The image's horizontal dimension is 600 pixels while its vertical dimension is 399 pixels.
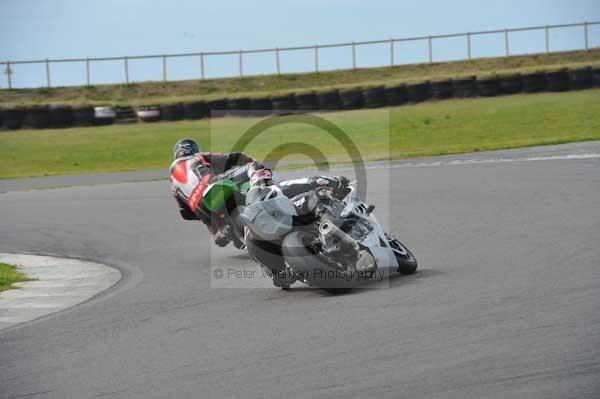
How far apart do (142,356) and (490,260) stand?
3.93m

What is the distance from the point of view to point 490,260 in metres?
9.44

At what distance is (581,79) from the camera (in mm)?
32812

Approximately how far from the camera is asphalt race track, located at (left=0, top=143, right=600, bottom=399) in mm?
5621

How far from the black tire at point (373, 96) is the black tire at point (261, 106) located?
327 centimetres

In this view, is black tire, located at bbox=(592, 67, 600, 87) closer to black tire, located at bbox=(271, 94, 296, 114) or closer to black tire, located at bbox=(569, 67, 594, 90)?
black tire, located at bbox=(569, 67, 594, 90)

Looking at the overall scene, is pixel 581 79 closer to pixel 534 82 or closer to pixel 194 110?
pixel 534 82

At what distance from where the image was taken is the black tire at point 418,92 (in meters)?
34.5

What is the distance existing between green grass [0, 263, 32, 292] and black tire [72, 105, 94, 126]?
24483mm

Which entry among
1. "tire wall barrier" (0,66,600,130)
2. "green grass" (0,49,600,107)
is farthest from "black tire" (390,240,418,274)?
"green grass" (0,49,600,107)

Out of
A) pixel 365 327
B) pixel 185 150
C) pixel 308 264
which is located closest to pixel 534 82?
pixel 185 150

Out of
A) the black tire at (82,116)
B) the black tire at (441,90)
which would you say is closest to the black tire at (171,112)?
the black tire at (82,116)

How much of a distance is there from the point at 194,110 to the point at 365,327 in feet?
96.3

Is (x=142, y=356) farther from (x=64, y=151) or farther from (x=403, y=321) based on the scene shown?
(x=64, y=151)

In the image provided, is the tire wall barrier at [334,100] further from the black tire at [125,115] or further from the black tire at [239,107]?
the black tire at [125,115]
